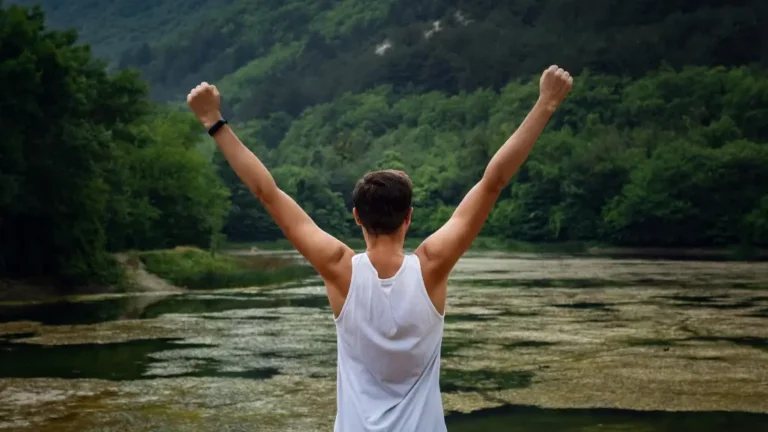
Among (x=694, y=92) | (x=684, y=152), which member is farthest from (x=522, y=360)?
(x=694, y=92)

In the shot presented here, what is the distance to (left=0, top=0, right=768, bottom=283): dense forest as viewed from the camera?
4019cm

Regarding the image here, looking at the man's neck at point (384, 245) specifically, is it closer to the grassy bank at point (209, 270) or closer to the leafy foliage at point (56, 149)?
the leafy foliage at point (56, 149)

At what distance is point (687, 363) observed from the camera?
1819 centimetres

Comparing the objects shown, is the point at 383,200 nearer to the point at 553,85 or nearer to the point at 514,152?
the point at 514,152

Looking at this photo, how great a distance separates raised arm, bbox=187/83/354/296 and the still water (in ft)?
30.1

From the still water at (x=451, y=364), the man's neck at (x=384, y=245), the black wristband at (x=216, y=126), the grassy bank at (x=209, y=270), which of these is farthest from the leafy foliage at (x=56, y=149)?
the man's neck at (x=384, y=245)

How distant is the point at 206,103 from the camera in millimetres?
3762

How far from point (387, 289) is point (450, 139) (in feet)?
515

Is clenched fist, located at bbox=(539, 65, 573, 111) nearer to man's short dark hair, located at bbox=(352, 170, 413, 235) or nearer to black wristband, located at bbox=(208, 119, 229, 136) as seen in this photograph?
man's short dark hair, located at bbox=(352, 170, 413, 235)

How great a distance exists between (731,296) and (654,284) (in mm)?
6656

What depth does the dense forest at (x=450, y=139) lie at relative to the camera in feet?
132

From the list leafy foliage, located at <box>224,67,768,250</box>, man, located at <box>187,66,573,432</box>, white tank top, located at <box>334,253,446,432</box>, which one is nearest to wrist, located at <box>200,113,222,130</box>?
man, located at <box>187,66,573,432</box>

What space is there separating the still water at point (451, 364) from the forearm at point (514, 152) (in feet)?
30.4

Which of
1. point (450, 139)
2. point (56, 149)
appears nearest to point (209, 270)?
point (56, 149)
